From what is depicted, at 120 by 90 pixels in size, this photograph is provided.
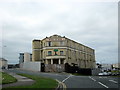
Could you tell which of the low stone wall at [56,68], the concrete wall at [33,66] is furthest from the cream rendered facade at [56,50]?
the low stone wall at [56,68]

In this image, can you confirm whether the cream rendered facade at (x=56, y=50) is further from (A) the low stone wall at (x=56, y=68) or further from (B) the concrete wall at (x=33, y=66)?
(A) the low stone wall at (x=56, y=68)

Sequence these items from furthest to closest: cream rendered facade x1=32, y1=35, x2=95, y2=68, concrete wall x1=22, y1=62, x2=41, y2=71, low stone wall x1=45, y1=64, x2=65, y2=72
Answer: cream rendered facade x1=32, y1=35, x2=95, y2=68, concrete wall x1=22, y1=62, x2=41, y2=71, low stone wall x1=45, y1=64, x2=65, y2=72

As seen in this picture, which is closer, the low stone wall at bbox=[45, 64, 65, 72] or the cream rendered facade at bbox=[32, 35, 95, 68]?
the low stone wall at bbox=[45, 64, 65, 72]

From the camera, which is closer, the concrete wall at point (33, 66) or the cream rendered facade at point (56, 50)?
the concrete wall at point (33, 66)

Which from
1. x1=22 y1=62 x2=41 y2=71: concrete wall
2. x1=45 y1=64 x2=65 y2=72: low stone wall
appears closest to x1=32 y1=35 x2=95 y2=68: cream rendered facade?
x1=22 y1=62 x2=41 y2=71: concrete wall

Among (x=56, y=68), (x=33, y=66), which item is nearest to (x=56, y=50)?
(x=33, y=66)

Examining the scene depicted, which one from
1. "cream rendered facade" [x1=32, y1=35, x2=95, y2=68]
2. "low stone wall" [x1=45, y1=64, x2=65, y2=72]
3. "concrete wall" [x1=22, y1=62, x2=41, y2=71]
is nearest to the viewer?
"low stone wall" [x1=45, y1=64, x2=65, y2=72]

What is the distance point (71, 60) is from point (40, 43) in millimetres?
13574

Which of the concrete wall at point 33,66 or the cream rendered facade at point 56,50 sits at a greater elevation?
the cream rendered facade at point 56,50

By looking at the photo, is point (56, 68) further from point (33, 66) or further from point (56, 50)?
point (56, 50)

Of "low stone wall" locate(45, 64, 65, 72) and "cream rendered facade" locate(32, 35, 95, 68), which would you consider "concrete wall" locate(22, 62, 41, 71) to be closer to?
"low stone wall" locate(45, 64, 65, 72)

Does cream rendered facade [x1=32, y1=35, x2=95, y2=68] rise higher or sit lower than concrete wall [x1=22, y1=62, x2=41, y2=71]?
higher

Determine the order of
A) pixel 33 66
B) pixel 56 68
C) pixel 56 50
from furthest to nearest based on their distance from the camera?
1. pixel 56 50
2. pixel 33 66
3. pixel 56 68

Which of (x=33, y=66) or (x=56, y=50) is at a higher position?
(x=56, y=50)
